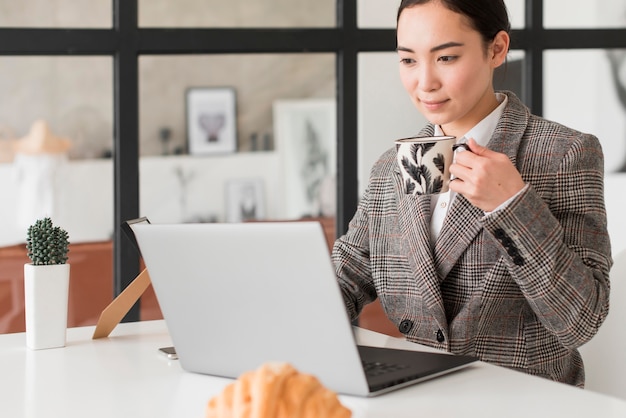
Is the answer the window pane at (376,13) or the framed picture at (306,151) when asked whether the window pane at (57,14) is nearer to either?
the framed picture at (306,151)

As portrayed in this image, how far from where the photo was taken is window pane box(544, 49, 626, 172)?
2.68 metres

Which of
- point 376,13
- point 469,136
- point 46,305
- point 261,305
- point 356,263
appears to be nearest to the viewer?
point 261,305

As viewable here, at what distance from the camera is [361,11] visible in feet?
7.96

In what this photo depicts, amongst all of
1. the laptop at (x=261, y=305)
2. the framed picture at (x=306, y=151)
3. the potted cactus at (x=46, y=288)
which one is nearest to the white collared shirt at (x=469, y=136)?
the laptop at (x=261, y=305)

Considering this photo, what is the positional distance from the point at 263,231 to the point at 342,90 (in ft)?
4.70

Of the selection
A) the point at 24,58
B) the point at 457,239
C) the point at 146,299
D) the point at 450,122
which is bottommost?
the point at 146,299

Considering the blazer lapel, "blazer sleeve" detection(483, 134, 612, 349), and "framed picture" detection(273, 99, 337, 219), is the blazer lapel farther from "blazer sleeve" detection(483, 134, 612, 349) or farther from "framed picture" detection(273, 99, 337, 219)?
"framed picture" detection(273, 99, 337, 219)

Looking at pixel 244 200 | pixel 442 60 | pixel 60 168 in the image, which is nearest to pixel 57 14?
pixel 60 168

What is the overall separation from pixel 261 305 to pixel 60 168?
4.23 ft

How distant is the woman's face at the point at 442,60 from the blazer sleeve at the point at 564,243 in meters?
0.19

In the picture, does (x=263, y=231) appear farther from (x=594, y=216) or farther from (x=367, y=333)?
(x=594, y=216)

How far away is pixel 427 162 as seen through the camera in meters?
1.28

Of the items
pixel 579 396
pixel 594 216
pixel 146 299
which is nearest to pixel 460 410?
pixel 579 396

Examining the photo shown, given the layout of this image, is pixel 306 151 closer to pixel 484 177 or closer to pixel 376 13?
pixel 376 13
